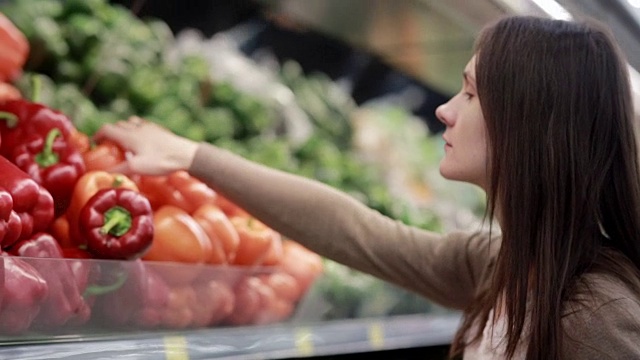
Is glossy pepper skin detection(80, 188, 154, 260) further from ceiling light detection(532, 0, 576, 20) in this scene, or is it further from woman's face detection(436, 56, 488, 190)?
ceiling light detection(532, 0, 576, 20)

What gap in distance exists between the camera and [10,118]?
1.60 meters

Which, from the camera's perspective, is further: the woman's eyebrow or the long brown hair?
the woman's eyebrow

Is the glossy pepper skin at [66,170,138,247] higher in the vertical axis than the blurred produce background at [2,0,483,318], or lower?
higher

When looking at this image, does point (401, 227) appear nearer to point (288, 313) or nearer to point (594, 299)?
point (288, 313)

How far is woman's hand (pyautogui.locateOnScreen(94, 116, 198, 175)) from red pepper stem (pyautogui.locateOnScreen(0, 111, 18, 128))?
0.17m

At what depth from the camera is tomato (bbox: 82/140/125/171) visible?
167cm

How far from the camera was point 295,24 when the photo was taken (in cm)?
315

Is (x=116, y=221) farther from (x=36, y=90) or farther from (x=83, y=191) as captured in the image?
(x=36, y=90)

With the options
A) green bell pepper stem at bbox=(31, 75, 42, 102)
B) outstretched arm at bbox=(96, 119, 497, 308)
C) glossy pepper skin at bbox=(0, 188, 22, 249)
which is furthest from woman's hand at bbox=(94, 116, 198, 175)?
glossy pepper skin at bbox=(0, 188, 22, 249)

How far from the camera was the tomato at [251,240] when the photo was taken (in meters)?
1.89

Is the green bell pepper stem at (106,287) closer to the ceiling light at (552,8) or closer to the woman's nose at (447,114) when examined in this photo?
the woman's nose at (447,114)

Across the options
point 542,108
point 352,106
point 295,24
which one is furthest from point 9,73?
point 352,106

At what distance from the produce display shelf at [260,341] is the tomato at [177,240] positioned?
145 millimetres

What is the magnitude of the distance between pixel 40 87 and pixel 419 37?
148 centimetres
